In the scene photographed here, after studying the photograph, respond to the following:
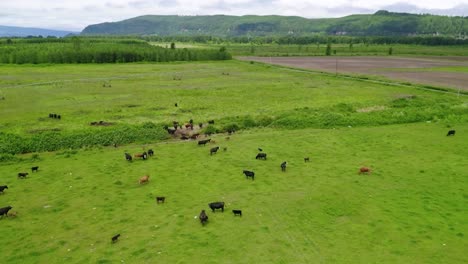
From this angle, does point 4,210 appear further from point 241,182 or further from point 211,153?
point 211,153

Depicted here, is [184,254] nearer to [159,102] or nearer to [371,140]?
[371,140]

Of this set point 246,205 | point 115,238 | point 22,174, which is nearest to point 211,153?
point 246,205

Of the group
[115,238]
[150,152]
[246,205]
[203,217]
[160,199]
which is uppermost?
[150,152]

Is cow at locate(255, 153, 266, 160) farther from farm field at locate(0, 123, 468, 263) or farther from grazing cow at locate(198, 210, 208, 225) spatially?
grazing cow at locate(198, 210, 208, 225)

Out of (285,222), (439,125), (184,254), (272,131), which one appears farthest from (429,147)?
(184,254)

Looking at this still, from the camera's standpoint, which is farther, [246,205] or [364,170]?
[364,170]

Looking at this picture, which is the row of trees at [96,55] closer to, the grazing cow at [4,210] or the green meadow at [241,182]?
the green meadow at [241,182]
